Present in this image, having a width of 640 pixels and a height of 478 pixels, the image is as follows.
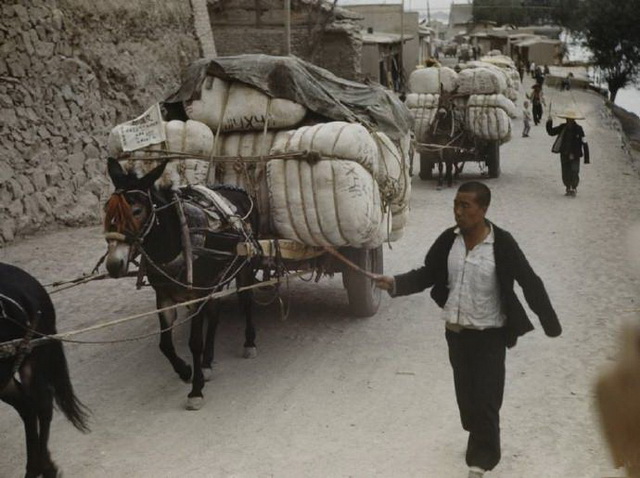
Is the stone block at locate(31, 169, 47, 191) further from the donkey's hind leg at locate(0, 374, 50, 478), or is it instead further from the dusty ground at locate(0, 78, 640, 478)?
the donkey's hind leg at locate(0, 374, 50, 478)

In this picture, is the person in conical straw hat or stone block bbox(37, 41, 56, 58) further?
the person in conical straw hat

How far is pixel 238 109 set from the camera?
24.1ft

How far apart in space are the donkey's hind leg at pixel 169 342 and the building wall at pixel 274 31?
727 inches

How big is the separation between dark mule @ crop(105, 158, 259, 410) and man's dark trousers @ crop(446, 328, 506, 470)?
211cm

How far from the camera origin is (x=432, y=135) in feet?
55.1

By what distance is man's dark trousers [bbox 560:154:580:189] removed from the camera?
15052mm

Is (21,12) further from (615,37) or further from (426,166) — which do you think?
(615,37)

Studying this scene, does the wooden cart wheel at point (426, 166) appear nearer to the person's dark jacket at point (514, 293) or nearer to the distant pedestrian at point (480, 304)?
the distant pedestrian at point (480, 304)

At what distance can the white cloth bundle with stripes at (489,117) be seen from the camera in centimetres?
1673

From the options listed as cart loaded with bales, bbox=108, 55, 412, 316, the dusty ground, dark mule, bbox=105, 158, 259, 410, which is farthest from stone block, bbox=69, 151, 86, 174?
dark mule, bbox=105, 158, 259, 410

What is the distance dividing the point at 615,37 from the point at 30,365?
4923cm

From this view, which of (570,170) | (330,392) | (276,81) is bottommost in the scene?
(570,170)

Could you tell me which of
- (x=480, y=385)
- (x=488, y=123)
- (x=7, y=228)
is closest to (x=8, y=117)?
(x=7, y=228)

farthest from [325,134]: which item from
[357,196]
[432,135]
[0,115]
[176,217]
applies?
[432,135]
